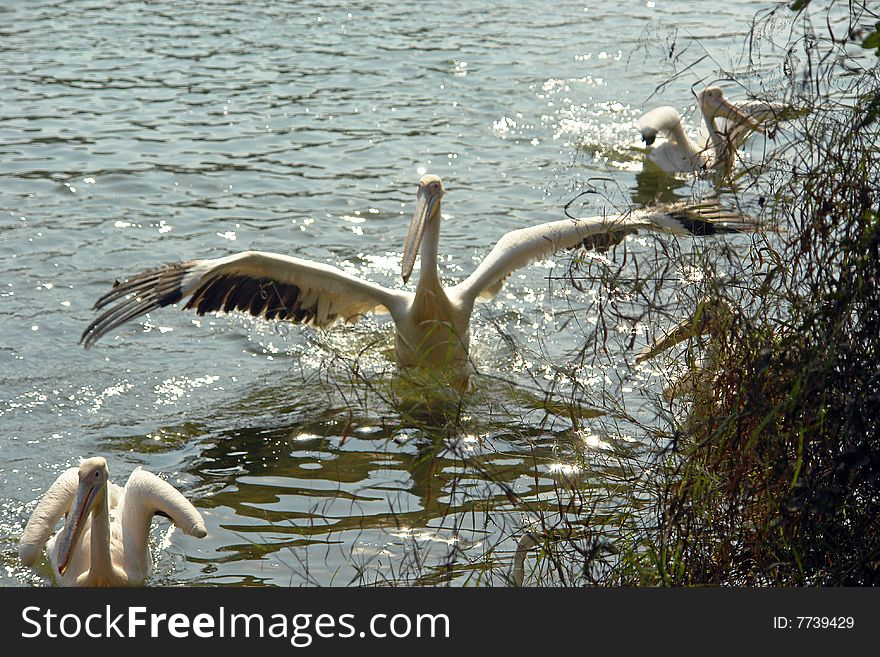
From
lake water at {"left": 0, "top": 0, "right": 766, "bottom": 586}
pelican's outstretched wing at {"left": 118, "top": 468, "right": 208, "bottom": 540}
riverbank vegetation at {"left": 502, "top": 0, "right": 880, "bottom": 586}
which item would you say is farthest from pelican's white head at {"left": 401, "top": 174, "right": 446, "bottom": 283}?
riverbank vegetation at {"left": 502, "top": 0, "right": 880, "bottom": 586}

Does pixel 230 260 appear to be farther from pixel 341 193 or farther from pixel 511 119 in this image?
pixel 511 119

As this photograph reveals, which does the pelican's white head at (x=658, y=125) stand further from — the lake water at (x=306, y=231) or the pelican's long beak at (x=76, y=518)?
the pelican's long beak at (x=76, y=518)

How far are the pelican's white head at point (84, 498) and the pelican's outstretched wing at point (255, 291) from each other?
115 centimetres

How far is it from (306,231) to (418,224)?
2.27 m

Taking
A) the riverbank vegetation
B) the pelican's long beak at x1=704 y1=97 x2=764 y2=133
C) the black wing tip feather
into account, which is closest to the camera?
the riverbank vegetation

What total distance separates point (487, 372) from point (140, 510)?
2.40 m

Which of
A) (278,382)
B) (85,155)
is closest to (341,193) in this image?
(85,155)

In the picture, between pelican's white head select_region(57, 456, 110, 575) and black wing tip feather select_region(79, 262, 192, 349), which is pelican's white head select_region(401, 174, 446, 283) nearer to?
black wing tip feather select_region(79, 262, 192, 349)

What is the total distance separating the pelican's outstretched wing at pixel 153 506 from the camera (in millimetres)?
4586

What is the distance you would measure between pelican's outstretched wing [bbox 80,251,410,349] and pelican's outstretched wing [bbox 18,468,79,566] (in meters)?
0.99

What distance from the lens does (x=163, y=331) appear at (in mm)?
6980

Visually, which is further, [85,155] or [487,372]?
[85,155]

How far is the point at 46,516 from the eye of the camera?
4.65 meters

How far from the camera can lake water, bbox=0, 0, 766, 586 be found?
485 centimetres
